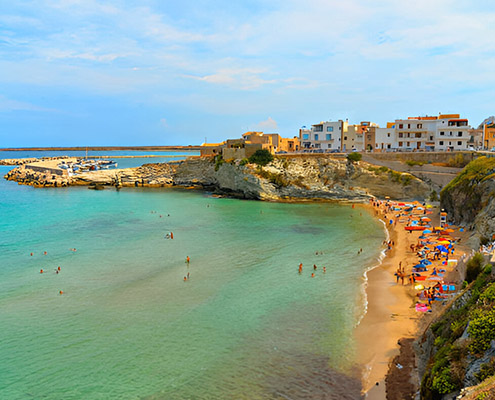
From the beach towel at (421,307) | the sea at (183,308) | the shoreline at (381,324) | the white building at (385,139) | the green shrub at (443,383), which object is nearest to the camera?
the green shrub at (443,383)

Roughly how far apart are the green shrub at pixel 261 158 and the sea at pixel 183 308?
20850 millimetres

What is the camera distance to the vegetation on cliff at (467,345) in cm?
1018

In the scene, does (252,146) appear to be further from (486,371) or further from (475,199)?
(486,371)

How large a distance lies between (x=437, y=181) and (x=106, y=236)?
47217 mm

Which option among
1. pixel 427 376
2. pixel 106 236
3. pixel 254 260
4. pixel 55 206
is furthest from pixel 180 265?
pixel 55 206

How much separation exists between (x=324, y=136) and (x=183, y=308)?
61183mm

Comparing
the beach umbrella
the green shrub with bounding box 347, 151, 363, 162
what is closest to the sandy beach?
the beach umbrella

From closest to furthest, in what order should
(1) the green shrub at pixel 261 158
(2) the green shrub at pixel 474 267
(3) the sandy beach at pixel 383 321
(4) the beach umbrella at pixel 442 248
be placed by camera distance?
(3) the sandy beach at pixel 383 321, (2) the green shrub at pixel 474 267, (4) the beach umbrella at pixel 442 248, (1) the green shrub at pixel 261 158

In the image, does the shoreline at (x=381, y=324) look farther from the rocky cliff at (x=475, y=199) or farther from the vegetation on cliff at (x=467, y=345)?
the rocky cliff at (x=475, y=199)

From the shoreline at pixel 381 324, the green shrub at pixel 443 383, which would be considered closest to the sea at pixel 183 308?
the shoreline at pixel 381 324

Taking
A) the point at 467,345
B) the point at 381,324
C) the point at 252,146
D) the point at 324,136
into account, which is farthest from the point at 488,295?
the point at 324,136

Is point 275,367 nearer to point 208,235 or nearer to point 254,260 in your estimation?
point 254,260

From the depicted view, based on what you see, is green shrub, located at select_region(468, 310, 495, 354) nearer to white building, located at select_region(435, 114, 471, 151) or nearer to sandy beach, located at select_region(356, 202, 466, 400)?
sandy beach, located at select_region(356, 202, 466, 400)

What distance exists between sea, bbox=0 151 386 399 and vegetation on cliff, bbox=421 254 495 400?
14.3ft
